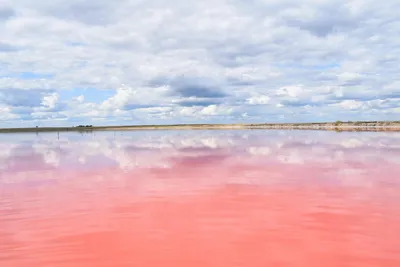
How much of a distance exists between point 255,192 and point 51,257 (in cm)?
842

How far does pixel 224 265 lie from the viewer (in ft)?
24.6

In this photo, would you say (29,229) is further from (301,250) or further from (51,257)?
(301,250)

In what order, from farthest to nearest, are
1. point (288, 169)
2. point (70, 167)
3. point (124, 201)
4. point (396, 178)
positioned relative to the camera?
point (70, 167)
point (288, 169)
point (396, 178)
point (124, 201)

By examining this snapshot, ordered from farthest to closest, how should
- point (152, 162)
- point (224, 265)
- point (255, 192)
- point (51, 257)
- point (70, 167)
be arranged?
1. point (152, 162)
2. point (70, 167)
3. point (255, 192)
4. point (51, 257)
5. point (224, 265)

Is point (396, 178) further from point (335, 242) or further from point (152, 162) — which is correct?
point (152, 162)

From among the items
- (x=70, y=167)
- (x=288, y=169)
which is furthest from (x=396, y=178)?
(x=70, y=167)

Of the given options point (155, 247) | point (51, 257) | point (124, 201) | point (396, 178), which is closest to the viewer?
point (51, 257)

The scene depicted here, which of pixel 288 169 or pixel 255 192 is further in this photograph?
pixel 288 169

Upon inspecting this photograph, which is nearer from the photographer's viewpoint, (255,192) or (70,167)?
(255,192)

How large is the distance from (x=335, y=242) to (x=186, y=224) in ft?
12.7

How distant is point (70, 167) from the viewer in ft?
77.9

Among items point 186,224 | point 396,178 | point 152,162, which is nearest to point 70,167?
point 152,162

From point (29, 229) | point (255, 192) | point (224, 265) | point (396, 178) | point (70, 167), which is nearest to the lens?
point (224, 265)

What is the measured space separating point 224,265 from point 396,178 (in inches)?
508
